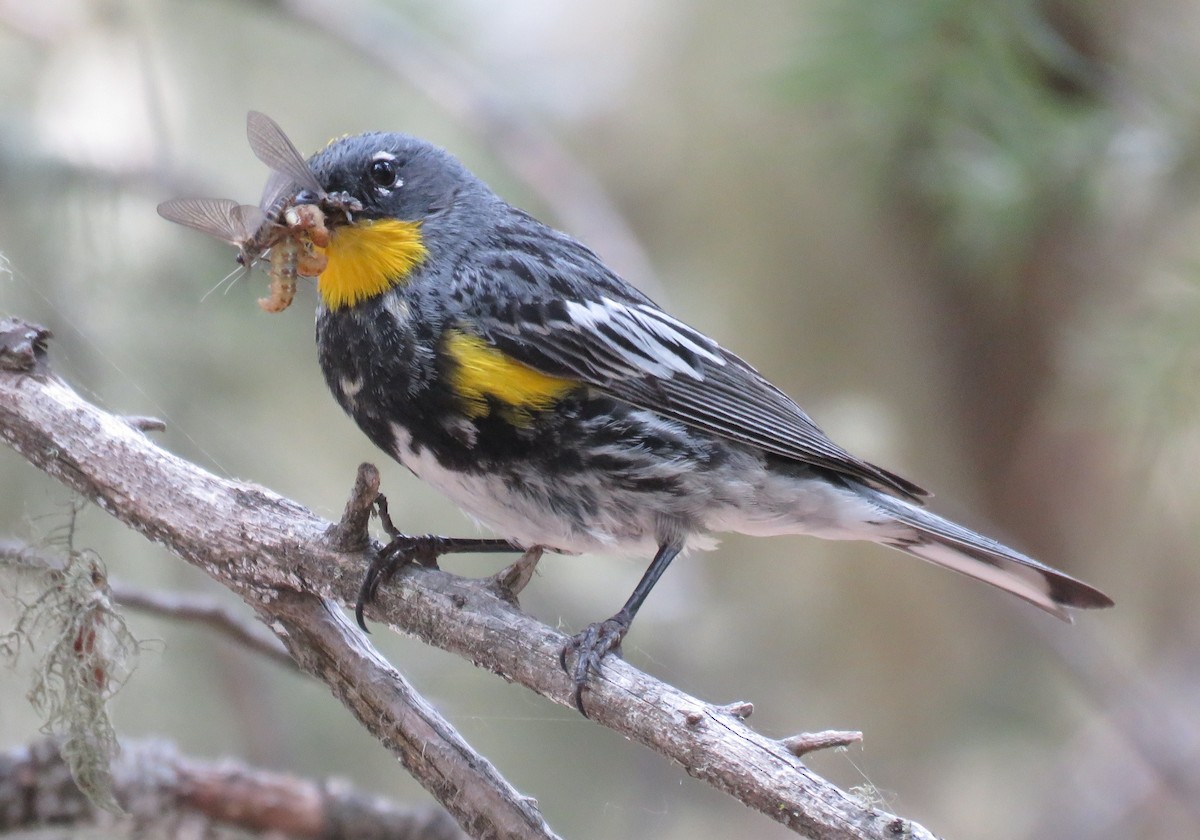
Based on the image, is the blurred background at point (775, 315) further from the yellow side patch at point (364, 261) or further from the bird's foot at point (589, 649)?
the bird's foot at point (589, 649)

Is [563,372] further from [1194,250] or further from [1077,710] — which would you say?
[1077,710]

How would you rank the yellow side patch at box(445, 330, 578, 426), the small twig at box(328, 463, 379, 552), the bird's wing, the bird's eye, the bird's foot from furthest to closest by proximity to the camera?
the bird's eye → the bird's wing → the yellow side patch at box(445, 330, 578, 426) → the small twig at box(328, 463, 379, 552) → the bird's foot

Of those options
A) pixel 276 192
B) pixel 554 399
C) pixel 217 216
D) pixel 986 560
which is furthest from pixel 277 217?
pixel 986 560

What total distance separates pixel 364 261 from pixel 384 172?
24 centimetres

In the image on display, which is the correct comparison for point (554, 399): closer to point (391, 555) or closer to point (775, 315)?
point (391, 555)

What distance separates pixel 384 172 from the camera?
7.95ft

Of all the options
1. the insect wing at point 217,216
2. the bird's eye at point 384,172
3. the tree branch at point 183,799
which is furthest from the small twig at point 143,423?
the bird's eye at point 384,172

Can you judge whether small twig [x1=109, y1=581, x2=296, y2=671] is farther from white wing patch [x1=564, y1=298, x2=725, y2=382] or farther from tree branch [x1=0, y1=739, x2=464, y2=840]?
white wing patch [x1=564, y1=298, x2=725, y2=382]

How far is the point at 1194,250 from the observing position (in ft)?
13.4

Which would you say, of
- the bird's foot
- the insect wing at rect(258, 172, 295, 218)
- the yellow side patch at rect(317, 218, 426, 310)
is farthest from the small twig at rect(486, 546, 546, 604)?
the insect wing at rect(258, 172, 295, 218)

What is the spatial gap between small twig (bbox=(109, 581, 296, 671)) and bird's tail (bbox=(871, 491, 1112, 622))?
1.29m

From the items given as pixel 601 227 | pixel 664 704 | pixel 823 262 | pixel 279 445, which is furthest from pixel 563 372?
pixel 823 262

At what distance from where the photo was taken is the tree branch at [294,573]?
1.77 metres

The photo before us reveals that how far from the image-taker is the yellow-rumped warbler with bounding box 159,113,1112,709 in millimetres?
2131
